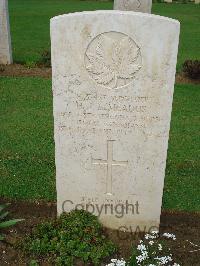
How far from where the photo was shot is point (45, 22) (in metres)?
17.5

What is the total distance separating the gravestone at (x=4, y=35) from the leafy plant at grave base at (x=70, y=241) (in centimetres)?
702

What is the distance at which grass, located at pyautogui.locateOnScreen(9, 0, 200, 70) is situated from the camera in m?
12.9

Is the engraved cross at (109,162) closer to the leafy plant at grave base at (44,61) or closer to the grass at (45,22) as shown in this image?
the leafy plant at grave base at (44,61)

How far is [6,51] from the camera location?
10.8 meters

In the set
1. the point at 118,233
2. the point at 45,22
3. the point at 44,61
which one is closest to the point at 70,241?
the point at 118,233

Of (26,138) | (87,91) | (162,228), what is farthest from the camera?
(26,138)

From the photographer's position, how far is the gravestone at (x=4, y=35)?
34.2ft

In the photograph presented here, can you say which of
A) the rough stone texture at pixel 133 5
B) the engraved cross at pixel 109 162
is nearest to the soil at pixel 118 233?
the engraved cross at pixel 109 162

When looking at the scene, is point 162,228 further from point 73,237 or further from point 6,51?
point 6,51

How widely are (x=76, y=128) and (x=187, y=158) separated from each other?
2693 millimetres

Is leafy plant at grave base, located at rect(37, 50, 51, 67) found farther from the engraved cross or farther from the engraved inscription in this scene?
the engraved inscription

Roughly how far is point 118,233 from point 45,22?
1412cm

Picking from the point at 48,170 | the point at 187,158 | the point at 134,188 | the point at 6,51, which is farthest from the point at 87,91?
the point at 6,51

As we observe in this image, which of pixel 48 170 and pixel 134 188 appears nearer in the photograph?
pixel 134 188
